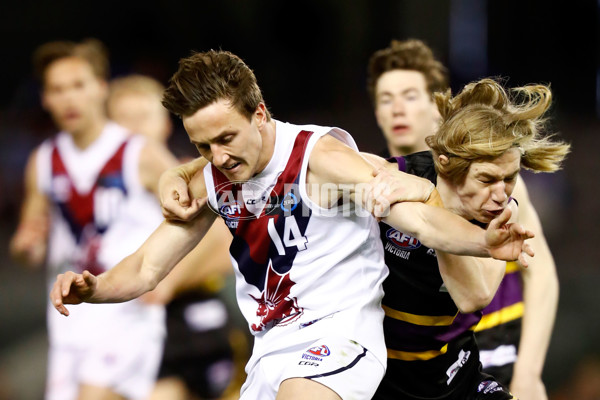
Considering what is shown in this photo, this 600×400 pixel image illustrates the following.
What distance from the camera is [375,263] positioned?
8.92ft

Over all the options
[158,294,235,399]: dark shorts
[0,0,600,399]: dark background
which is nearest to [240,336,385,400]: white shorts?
[158,294,235,399]: dark shorts

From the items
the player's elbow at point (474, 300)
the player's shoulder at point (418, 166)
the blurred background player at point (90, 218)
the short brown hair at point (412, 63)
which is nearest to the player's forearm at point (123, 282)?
the player's shoulder at point (418, 166)

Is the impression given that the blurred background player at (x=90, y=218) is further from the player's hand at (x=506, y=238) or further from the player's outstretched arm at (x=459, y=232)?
the player's hand at (x=506, y=238)

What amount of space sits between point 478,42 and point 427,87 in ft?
7.56

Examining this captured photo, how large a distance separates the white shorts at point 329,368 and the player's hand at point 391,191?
1.59ft

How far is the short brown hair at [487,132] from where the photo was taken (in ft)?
8.52

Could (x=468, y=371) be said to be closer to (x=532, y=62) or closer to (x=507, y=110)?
(x=507, y=110)

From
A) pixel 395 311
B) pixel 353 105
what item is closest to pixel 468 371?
pixel 395 311

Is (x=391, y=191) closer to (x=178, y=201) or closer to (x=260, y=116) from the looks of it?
(x=260, y=116)

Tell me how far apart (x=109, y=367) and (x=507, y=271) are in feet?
9.80

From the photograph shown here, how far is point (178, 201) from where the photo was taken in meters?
2.79

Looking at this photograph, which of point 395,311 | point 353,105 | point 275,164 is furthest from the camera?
point 353,105

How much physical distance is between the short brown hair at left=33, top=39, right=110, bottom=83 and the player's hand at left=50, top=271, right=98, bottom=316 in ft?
11.9

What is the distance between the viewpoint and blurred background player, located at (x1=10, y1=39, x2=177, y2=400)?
5.55 metres
